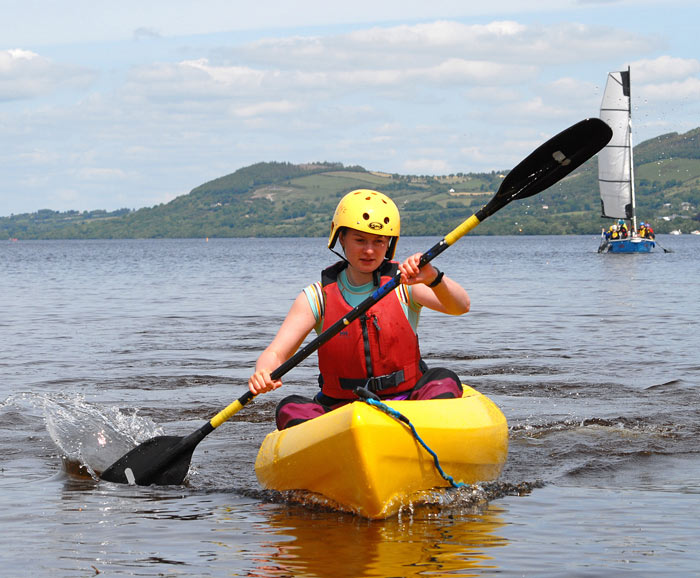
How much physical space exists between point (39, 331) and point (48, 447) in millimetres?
11135

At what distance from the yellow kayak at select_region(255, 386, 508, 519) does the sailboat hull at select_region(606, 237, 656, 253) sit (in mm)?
60560

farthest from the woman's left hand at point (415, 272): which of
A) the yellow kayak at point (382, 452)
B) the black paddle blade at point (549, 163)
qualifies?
the black paddle blade at point (549, 163)

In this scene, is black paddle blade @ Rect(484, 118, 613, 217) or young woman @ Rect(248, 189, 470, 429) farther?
black paddle blade @ Rect(484, 118, 613, 217)

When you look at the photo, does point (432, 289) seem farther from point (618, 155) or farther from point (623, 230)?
point (623, 230)

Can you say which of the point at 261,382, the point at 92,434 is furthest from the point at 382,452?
the point at 92,434

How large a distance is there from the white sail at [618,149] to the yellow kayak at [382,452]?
53413mm

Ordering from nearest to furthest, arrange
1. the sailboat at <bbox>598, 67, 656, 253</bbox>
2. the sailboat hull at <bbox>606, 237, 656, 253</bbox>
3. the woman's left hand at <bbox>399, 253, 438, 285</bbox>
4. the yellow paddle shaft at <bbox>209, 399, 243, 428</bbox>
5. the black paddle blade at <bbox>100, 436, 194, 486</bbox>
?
the woman's left hand at <bbox>399, 253, 438, 285</bbox>
the yellow paddle shaft at <bbox>209, 399, 243, 428</bbox>
the black paddle blade at <bbox>100, 436, 194, 486</bbox>
the sailboat at <bbox>598, 67, 656, 253</bbox>
the sailboat hull at <bbox>606, 237, 656, 253</bbox>

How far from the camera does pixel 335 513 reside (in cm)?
601

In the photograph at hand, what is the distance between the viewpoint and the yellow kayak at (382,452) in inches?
217

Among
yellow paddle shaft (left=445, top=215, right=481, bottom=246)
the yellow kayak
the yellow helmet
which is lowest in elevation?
the yellow kayak

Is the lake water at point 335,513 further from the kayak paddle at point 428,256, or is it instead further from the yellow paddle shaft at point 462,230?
the yellow paddle shaft at point 462,230

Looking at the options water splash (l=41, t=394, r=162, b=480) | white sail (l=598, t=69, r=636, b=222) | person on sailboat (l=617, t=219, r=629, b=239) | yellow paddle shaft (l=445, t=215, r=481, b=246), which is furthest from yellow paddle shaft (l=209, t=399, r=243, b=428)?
person on sailboat (l=617, t=219, r=629, b=239)

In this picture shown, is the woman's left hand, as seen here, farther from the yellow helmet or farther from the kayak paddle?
the yellow helmet

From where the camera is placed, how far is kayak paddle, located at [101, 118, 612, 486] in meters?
5.93
